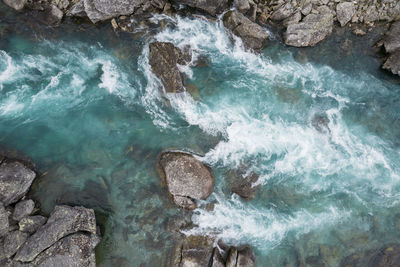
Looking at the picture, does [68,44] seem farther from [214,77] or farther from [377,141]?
[377,141]

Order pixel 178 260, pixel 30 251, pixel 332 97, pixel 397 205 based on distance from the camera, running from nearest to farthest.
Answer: pixel 30 251
pixel 178 260
pixel 397 205
pixel 332 97

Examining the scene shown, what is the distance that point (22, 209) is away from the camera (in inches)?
506

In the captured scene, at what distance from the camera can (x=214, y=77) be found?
52.4 feet

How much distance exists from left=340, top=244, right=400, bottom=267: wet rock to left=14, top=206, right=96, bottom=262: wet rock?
12536mm

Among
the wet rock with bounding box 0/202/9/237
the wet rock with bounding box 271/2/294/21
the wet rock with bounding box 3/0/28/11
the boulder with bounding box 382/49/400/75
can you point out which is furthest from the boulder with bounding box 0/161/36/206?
the boulder with bounding box 382/49/400/75

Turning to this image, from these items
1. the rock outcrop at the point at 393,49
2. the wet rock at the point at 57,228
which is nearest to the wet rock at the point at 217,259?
the wet rock at the point at 57,228

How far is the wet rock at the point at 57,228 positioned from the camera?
12.2m

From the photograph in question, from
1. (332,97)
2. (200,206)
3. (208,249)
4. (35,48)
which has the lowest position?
(208,249)

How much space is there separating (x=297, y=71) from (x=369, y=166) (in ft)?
21.5

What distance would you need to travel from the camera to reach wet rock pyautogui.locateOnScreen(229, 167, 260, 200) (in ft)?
47.4

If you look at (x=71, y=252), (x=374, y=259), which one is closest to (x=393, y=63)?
(x=374, y=259)

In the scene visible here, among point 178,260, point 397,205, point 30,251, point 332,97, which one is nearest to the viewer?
point 30,251

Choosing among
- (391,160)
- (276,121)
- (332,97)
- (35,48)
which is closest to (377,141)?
(391,160)

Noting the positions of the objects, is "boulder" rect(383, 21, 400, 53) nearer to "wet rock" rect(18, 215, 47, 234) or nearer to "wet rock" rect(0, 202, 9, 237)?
"wet rock" rect(18, 215, 47, 234)
